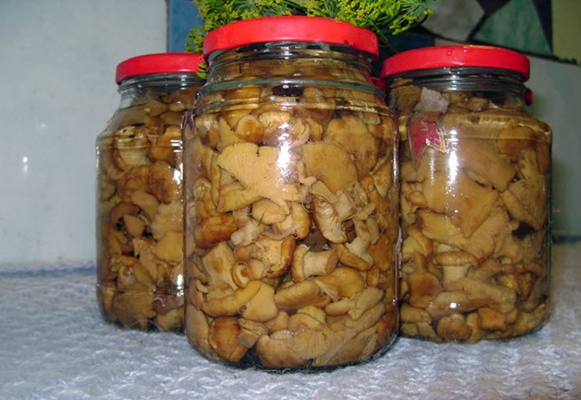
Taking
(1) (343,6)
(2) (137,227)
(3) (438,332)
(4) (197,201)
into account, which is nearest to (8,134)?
(2) (137,227)

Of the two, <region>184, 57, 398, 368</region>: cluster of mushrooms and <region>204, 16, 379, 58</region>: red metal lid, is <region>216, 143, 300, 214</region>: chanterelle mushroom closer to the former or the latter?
<region>184, 57, 398, 368</region>: cluster of mushrooms

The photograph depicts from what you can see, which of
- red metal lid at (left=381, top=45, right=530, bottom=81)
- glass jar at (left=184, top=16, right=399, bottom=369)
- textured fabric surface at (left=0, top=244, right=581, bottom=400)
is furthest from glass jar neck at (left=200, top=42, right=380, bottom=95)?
textured fabric surface at (left=0, top=244, right=581, bottom=400)

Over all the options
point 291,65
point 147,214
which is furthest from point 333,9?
point 147,214

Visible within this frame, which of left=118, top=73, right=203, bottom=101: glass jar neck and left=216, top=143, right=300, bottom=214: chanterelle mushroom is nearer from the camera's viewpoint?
left=216, top=143, right=300, bottom=214: chanterelle mushroom

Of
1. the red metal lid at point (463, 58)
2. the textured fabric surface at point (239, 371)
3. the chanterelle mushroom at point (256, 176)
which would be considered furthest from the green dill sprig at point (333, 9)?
the textured fabric surface at point (239, 371)

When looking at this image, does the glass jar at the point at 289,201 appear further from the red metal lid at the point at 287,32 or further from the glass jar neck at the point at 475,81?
the glass jar neck at the point at 475,81

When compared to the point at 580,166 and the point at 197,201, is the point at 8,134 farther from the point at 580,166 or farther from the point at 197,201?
the point at 580,166

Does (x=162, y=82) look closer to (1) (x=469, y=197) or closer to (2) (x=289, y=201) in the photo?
(2) (x=289, y=201)
